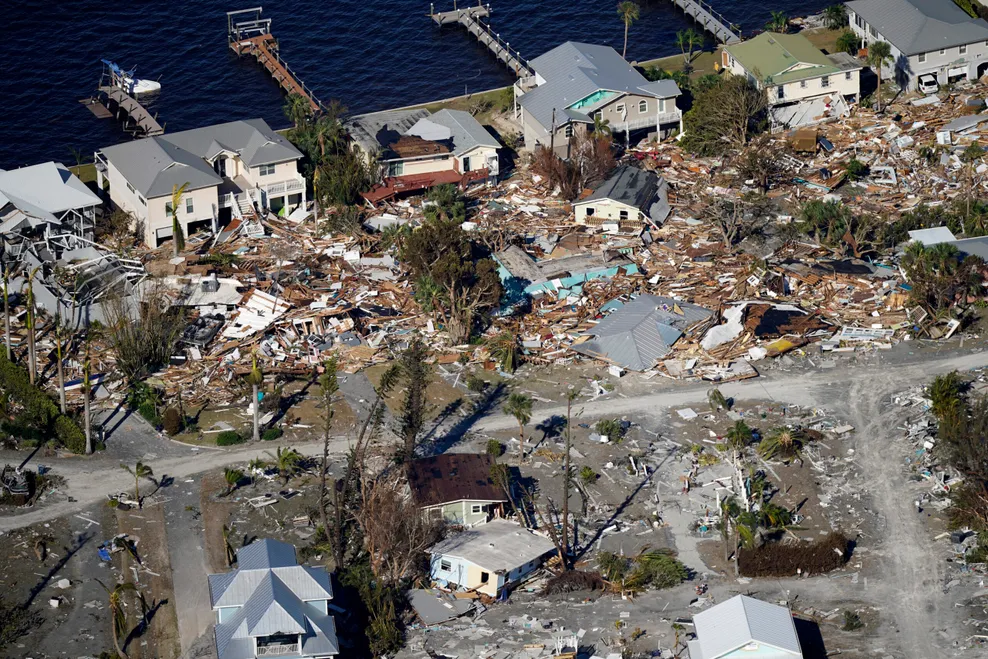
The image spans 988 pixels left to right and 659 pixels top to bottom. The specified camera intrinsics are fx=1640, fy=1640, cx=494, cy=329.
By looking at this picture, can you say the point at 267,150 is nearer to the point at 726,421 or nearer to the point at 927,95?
the point at 726,421

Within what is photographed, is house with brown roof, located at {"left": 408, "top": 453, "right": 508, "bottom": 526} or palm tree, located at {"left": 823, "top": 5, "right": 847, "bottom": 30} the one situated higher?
palm tree, located at {"left": 823, "top": 5, "right": 847, "bottom": 30}

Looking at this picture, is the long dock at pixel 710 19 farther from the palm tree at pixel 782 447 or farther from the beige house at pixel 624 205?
the palm tree at pixel 782 447

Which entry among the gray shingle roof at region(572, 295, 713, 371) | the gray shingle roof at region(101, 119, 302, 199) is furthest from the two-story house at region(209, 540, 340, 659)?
the gray shingle roof at region(101, 119, 302, 199)

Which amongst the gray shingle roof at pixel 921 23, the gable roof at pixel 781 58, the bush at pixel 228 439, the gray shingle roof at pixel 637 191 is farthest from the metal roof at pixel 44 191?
the gray shingle roof at pixel 921 23

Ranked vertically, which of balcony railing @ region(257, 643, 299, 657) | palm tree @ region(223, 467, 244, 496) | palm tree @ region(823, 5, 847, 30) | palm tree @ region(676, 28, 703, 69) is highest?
palm tree @ region(823, 5, 847, 30)

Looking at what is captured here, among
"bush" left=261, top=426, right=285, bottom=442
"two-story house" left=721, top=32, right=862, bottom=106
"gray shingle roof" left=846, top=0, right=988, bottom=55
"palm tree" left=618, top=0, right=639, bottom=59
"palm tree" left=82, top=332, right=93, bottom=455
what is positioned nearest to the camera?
"palm tree" left=82, top=332, right=93, bottom=455

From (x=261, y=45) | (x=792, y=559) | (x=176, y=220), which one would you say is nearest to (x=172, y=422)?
(x=176, y=220)

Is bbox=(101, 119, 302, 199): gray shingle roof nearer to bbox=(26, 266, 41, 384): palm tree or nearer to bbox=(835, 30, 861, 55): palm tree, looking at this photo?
bbox=(26, 266, 41, 384): palm tree
